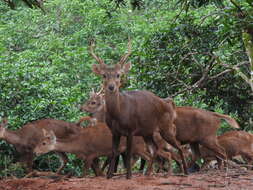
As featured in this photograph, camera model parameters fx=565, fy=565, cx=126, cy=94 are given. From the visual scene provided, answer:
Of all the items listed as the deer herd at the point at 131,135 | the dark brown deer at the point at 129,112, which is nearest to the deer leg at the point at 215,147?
the deer herd at the point at 131,135

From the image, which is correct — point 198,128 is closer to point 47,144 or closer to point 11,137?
point 47,144

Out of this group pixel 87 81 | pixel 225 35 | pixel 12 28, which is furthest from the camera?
pixel 12 28

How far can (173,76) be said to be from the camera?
11.3 m

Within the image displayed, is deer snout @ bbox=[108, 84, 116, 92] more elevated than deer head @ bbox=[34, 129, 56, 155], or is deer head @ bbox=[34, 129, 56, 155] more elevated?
deer snout @ bbox=[108, 84, 116, 92]

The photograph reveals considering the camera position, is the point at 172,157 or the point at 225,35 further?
the point at 172,157

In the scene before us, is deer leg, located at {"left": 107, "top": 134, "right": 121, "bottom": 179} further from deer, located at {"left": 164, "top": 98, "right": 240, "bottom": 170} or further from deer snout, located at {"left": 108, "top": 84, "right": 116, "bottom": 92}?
deer, located at {"left": 164, "top": 98, "right": 240, "bottom": 170}

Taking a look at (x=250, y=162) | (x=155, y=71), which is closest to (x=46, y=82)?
(x=155, y=71)

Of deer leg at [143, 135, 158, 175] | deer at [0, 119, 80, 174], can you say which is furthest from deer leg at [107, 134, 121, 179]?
deer at [0, 119, 80, 174]

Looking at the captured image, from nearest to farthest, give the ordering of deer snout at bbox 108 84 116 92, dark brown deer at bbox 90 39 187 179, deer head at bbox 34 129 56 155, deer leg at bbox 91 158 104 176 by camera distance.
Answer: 1. deer snout at bbox 108 84 116 92
2. dark brown deer at bbox 90 39 187 179
3. deer head at bbox 34 129 56 155
4. deer leg at bbox 91 158 104 176

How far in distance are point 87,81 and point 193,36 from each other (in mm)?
5964

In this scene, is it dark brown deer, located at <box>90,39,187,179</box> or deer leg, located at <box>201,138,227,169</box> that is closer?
dark brown deer, located at <box>90,39,187,179</box>

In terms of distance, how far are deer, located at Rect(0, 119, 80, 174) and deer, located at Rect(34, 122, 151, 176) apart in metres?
0.64

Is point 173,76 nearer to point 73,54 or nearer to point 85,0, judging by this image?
point 73,54

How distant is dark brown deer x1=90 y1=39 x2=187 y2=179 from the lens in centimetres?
822
